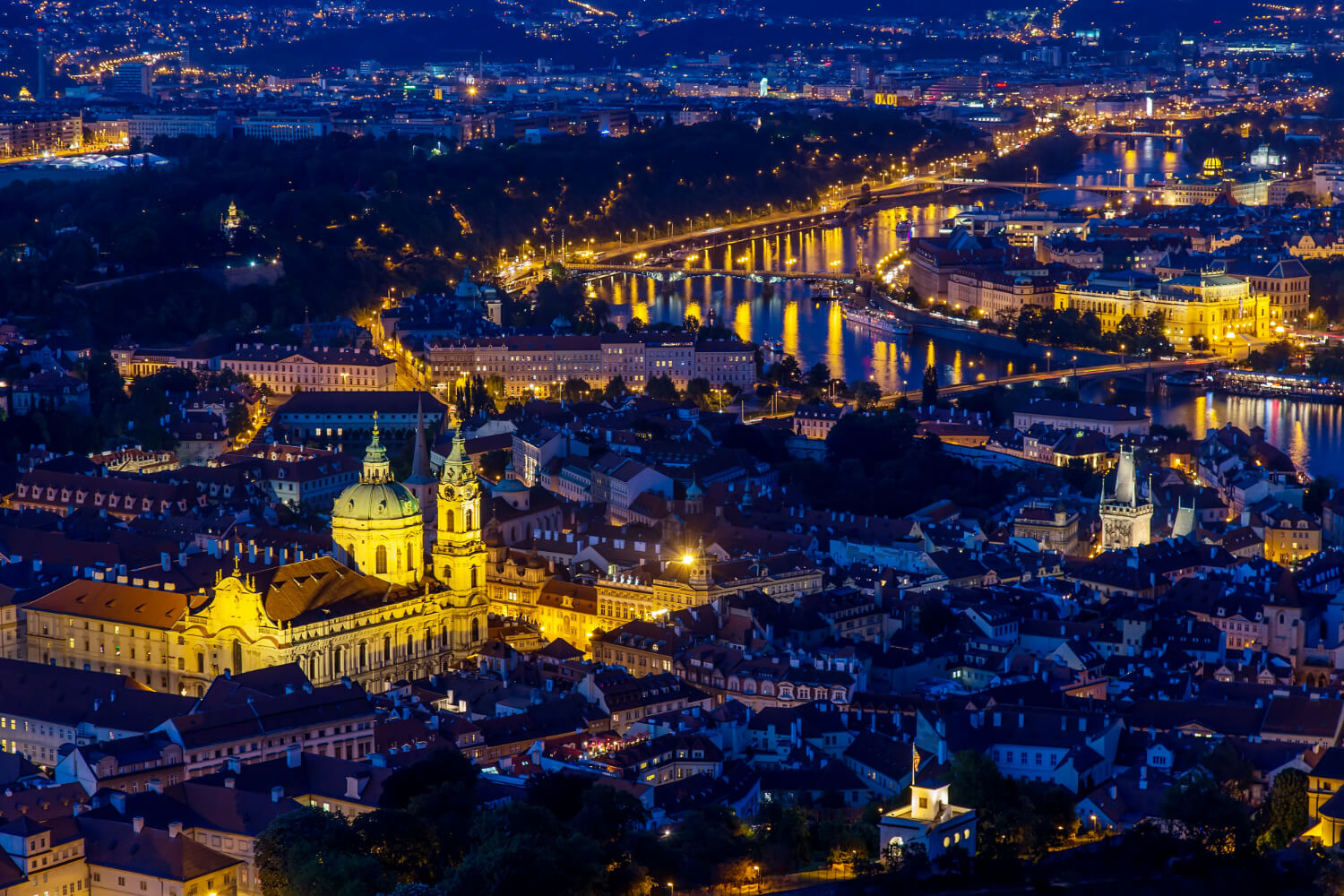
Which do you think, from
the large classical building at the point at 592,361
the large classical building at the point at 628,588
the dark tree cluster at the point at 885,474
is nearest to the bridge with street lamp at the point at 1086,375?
the large classical building at the point at 592,361

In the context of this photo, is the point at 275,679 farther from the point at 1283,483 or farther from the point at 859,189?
the point at 859,189

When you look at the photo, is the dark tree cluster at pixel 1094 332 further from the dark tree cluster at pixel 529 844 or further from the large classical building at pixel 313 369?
the dark tree cluster at pixel 529 844

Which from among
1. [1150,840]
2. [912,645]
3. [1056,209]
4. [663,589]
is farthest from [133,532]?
[1056,209]

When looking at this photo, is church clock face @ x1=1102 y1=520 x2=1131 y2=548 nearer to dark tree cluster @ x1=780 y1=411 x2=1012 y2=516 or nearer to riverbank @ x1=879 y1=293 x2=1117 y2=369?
dark tree cluster @ x1=780 y1=411 x2=1012 y2=516

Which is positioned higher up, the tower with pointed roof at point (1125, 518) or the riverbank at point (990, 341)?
the tower with pointed roof at point (1125, 518)

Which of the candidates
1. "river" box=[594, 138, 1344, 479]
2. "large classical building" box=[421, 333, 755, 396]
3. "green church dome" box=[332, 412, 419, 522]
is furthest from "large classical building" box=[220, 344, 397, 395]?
"green church dome" box=[332, 412, 419, 522]

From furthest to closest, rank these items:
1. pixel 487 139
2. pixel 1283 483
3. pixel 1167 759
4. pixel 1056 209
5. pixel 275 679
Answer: pixel 487 139
pixel 1056 209
pixel 1283 483
pixel 275 679
pixel 1167 759
